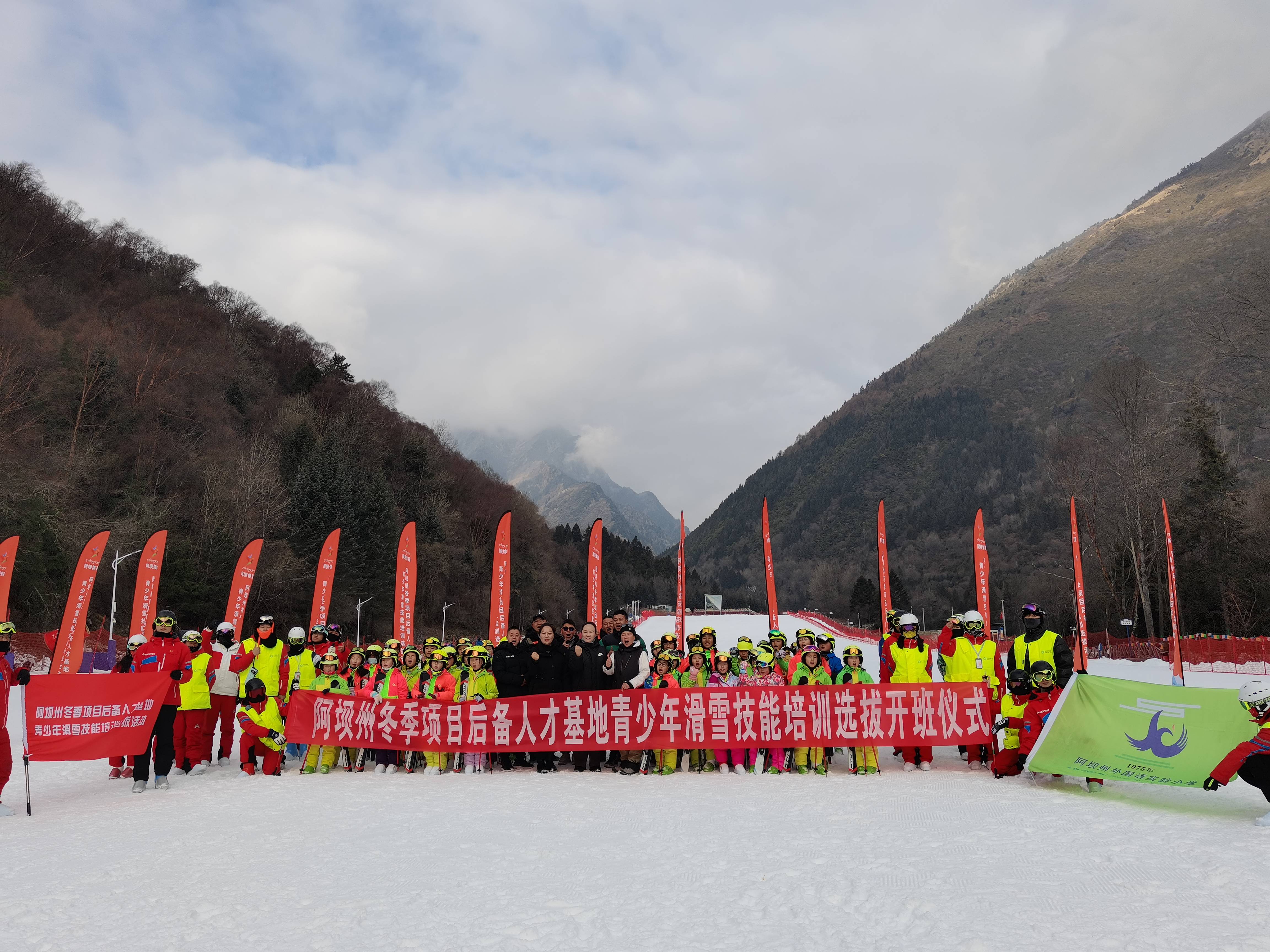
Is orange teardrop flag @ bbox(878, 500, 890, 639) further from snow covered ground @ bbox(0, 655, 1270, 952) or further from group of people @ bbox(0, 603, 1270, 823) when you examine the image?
snow covered ground @ bbox(0, 655, 1270, 952)

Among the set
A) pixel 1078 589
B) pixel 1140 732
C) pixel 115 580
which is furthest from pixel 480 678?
pixel 115 580

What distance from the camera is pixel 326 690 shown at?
38.3 ft

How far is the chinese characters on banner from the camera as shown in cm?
1026

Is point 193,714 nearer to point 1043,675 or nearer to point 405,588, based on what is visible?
point 405,588

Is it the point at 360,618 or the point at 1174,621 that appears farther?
the point at 360,618

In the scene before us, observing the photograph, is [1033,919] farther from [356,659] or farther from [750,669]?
[356,659]

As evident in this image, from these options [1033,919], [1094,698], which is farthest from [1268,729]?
[1033,919]

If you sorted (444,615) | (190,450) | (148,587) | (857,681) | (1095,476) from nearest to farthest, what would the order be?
(857,681) → (148,587) → (1095,476) → (190,450) → (444,615)

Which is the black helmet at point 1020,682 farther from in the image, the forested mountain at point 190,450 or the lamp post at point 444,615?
the lamp post at point 444,615

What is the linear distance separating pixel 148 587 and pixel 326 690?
1180cm

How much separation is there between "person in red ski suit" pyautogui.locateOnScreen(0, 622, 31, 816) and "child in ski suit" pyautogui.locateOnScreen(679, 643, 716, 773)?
7.02 m

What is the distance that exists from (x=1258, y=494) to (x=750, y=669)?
177ft

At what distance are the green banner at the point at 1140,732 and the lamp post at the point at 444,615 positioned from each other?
45.4 m

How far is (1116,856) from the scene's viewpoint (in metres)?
6.15
